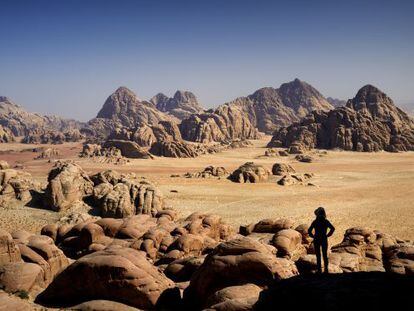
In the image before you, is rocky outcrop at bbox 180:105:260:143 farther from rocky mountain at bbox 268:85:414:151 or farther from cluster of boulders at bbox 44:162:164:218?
cluster of boulders at bbox 44:162:164:218

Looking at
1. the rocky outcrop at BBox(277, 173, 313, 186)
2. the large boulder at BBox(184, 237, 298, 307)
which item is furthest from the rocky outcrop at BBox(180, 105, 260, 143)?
the large boulder at BBox(184, 237, 298, 307)

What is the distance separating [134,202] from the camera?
39.3 meters

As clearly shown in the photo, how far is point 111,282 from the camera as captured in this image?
15758 millimetres

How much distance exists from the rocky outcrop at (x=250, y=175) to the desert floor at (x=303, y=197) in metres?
1.82

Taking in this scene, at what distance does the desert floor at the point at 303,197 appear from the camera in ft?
120

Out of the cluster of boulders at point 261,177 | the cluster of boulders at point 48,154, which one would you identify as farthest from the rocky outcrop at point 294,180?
the cluster of boulders at point 48,154

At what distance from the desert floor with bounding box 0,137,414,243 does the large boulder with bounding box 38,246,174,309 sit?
1985 centimetres

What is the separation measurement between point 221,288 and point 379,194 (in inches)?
1648

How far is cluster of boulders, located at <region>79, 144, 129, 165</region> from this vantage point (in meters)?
90.0

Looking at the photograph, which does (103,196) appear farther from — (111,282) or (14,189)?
(111,282)

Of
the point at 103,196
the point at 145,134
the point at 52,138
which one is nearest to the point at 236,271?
the point at 103,196

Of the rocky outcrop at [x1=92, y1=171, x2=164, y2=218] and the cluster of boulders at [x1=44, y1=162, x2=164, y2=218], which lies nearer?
the rocky outcrop at [x1=92, y1=171, x2=164, y2=218]

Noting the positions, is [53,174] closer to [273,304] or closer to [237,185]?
[237,185]

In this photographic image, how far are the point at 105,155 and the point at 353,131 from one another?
77845 mm
